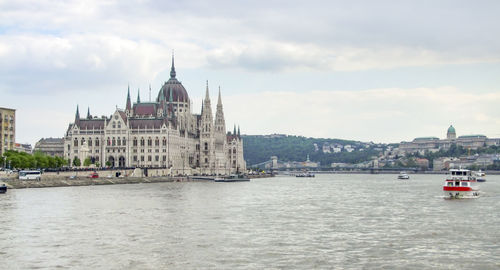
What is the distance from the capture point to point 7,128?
164 m

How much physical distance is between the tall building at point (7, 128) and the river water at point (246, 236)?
8947cm

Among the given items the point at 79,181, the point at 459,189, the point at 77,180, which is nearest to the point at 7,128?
the point at 77,180

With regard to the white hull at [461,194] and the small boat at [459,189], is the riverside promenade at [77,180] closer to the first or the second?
the small boat at [459,189]

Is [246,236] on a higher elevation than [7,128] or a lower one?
lower

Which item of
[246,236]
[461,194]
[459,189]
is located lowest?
[246,236]

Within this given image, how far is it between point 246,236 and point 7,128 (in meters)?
126

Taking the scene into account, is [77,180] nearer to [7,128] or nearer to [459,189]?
[7,128]

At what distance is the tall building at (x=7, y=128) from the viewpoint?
161 metres

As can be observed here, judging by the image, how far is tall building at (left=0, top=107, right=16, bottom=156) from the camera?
160625mm

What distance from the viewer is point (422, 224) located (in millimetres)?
57812

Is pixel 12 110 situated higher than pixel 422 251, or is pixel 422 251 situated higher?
pixel 12 110

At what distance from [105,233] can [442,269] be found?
23.6 meters

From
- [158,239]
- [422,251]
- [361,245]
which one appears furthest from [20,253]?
[422,251]

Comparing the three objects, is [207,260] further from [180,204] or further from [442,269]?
[180,204]
